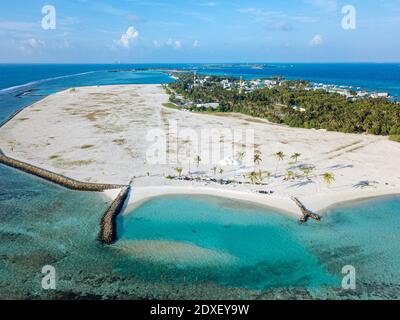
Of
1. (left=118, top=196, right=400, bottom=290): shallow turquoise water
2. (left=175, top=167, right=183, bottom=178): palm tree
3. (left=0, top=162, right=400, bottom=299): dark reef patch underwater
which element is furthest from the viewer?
(left=175, top=167, right=183, bottom=178): palm tree

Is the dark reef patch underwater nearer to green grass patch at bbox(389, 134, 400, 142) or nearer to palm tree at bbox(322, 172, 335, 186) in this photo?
palm tree at bbox(322, 172, 335, 186)

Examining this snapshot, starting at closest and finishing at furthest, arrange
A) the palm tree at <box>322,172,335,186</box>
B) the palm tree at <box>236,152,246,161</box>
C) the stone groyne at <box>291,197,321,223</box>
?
the stone groyne at <box>291,197,321,223</box> < the palm tree at <box>322,172,335,186</box> < the palm tree at <box>236,152,246,161</box>

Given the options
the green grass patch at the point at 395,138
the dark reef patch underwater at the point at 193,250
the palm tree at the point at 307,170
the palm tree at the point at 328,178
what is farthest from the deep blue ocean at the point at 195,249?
the green grass patch at the point at 395,138

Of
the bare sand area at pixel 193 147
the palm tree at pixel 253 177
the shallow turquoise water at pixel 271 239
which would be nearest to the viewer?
the shallow turquoise water at pixel 271 239

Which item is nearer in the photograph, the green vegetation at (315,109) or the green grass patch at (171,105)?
the green vegetation at (315,109)

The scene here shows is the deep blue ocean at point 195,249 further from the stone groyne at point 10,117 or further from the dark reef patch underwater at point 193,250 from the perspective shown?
the stone groyne at point 10,117

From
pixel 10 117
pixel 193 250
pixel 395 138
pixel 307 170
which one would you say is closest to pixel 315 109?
pixel 395 138

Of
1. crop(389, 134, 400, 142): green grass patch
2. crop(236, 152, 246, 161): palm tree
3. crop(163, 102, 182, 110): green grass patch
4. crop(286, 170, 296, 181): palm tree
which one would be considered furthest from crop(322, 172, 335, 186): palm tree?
crop(163, 102, 182, 110): green grass patch
